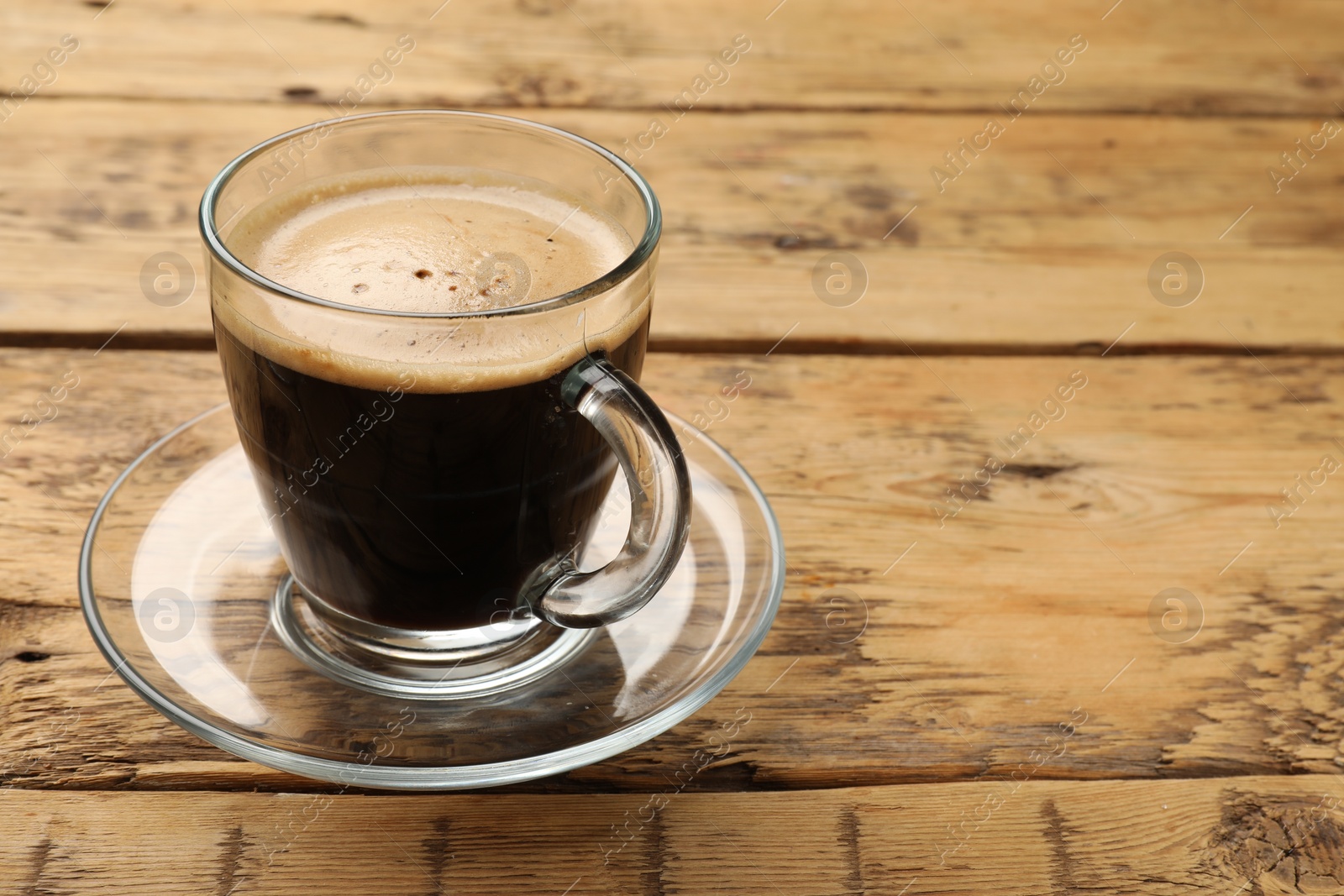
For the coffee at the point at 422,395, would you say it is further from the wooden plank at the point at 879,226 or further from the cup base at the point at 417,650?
the wooden plank at the point at 879,226

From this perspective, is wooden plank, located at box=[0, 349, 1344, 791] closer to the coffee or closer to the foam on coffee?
the coffee

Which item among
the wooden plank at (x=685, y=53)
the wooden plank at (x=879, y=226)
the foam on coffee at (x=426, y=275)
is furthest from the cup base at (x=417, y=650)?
the wooden plank at (x=685, y=53)

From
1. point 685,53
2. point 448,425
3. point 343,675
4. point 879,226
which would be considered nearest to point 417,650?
point 343,675

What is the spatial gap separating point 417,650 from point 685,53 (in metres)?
1.20

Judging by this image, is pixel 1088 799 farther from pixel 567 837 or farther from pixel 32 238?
pixel 32 238

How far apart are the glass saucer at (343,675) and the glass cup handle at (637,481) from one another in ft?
0.24

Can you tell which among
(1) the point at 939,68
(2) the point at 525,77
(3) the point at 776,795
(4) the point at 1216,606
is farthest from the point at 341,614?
(1) the point at 939,68

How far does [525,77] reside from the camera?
1.71 m

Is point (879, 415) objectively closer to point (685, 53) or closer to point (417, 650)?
point (417, 650)

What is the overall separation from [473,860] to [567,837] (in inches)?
2.3

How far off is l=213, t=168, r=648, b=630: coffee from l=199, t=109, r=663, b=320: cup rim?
0.02 meters

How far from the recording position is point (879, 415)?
118cm

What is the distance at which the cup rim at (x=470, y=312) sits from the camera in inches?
27.0

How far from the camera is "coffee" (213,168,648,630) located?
725 millimetres
